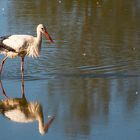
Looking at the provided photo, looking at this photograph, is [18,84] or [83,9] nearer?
[18,84]

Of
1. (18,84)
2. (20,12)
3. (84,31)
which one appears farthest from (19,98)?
(20,12)

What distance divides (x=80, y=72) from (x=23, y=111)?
3.31 meters

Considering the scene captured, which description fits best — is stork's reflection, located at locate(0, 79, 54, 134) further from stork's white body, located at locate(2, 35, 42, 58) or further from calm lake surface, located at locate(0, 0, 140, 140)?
stork's white body, located at locate(2, 35, 42, 58)

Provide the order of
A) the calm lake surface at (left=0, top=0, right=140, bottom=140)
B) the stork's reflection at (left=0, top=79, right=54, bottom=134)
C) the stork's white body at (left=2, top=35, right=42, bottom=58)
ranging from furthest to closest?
the stork's white body at (left=2, top=35, right=42, bottom=58) → the stork's reflection at (left=0, top=79, right=54, bottom=134) → the calm lake surface at (left=0, top=0, right=140, bottom=140)

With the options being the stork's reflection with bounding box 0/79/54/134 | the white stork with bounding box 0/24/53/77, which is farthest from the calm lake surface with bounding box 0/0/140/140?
the white stork with bounding box 0/24/53/77

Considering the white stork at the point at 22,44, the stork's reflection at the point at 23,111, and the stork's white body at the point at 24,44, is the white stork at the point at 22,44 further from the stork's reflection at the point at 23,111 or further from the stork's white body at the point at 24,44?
the stork's reflection at the point at 23,111

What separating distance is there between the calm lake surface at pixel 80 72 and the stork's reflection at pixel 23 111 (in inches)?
4.4

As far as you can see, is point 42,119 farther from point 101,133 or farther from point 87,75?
point 87,75

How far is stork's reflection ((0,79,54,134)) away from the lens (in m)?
12.1

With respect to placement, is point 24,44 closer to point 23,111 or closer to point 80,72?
point 80,72

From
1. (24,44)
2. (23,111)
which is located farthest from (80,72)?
(23,111)

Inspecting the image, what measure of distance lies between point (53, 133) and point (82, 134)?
507mm

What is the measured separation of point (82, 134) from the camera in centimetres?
1126

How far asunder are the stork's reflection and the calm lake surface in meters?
0.11
